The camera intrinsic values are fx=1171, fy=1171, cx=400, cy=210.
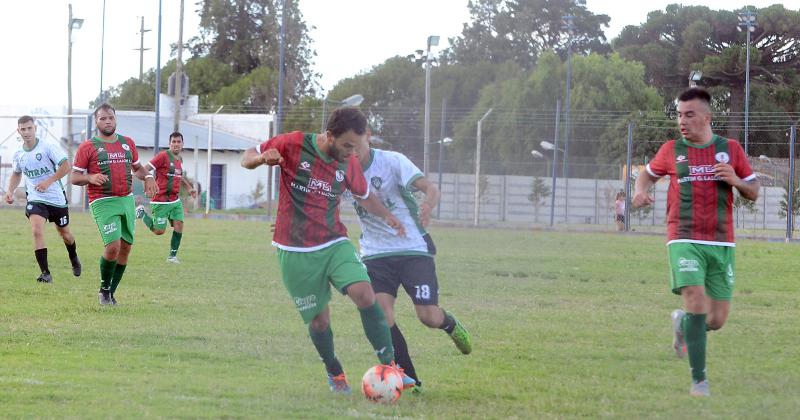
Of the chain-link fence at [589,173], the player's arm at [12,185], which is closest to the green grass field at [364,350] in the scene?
the player's arm at [12,185]

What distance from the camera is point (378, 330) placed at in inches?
287

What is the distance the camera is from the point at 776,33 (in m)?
55.0

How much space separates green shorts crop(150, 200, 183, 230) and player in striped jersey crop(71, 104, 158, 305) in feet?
21.3

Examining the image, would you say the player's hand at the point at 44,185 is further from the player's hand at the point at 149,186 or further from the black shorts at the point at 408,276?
the black shorts at the point at 408,276

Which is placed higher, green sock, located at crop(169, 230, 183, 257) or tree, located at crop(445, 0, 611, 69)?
tree, located at crop(445, 0, 611, 69)

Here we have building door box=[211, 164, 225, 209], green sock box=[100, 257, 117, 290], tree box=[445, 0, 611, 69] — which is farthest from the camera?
tree box=[445, 0, 611, 69]

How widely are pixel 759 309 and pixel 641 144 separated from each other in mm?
29959

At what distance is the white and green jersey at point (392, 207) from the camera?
26.4 feet

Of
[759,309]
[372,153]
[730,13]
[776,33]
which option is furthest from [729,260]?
[730,13]

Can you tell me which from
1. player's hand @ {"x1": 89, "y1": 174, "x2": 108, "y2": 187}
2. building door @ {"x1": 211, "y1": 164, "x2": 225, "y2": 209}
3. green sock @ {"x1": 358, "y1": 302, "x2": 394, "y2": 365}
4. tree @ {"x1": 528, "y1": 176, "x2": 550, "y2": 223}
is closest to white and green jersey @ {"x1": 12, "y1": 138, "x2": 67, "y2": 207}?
player's hand @ {"x1": 89, "y1": 174, "x2": 108, "y2": 187}

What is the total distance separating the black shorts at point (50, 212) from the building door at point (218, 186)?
36.0 m

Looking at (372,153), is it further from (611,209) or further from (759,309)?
(611,209)

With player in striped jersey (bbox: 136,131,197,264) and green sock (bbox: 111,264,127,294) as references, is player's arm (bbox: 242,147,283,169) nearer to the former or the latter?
green sock (bbox: 111,264,127,294)

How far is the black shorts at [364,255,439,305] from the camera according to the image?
8.04 meters
